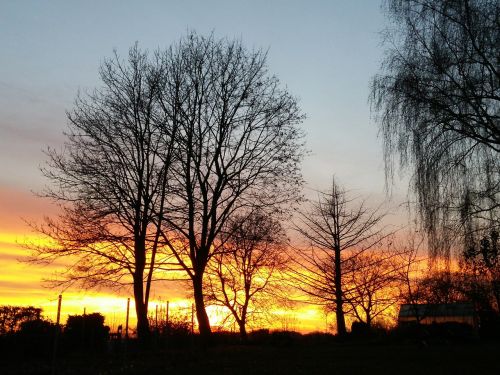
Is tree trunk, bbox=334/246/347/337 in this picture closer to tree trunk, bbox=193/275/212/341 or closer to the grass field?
tree trunk, bbox=193/275/212/341

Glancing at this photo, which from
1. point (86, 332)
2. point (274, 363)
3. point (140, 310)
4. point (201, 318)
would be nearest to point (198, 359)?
point (274, 363)

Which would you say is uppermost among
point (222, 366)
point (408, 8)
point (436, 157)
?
point (408, 8)

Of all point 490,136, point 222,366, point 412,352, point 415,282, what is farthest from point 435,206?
point 415,282

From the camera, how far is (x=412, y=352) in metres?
19.0

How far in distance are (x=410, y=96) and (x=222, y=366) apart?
8432 mm

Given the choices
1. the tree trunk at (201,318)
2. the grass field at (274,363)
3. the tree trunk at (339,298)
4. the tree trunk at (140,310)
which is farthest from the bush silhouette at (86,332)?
the tree trunk at (339,298)

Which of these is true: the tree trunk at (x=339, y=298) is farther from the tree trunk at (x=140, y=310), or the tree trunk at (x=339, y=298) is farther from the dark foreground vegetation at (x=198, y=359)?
the tree trunk at (x=140, y=310)

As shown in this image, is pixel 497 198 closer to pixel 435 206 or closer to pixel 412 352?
pixel 435 206

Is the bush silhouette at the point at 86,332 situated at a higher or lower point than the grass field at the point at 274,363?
higher

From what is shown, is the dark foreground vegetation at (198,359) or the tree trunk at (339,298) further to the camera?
the tree trunk at (339,298)

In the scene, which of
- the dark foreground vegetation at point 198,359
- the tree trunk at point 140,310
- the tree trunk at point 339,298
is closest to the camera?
the dark foreground vegetation at point 198,359

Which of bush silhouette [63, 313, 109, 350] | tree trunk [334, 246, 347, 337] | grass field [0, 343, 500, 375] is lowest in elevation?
grass field [0, 343, 500, 375]

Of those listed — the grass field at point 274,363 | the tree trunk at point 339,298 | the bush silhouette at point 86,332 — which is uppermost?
the tree trunk at point 339,298

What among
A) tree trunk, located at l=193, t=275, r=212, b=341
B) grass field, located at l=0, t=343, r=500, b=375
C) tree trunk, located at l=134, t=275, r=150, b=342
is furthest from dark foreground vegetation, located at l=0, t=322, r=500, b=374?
tree trunk, located at l=134, t=275, r=150, b=342
